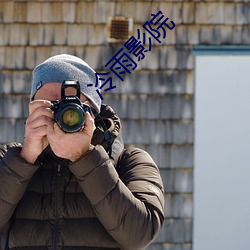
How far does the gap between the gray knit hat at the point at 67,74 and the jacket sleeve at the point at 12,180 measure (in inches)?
7.5

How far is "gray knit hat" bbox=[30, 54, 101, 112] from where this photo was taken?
173cm

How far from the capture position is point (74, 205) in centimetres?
168

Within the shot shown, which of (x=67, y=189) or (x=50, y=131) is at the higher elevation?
(x=50, y=131)

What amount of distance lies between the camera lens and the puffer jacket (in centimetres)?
8

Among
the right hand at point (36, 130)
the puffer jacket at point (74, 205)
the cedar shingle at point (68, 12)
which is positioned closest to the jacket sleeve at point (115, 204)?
the puffer jacket at point (74, 205)

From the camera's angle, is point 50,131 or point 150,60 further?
point 150,60

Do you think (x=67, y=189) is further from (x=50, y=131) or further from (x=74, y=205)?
(x=50, y=131)

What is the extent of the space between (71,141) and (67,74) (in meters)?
0.22

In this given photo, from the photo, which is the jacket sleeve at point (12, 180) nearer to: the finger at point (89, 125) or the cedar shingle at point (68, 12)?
the finger at point (89, 125)

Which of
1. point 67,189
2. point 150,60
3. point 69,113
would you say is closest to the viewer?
point 69,113

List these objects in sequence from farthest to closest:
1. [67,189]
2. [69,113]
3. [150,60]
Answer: [150,60] → [67,189] → [69,113]

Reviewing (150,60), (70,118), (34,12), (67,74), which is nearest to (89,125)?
(70,118)

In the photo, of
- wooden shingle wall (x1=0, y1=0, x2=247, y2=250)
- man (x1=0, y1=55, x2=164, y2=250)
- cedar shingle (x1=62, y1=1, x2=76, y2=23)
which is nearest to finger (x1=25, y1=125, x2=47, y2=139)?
man (x1=0, y1=55, x2=164, y2=250)

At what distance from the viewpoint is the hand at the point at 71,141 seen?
160 cm
